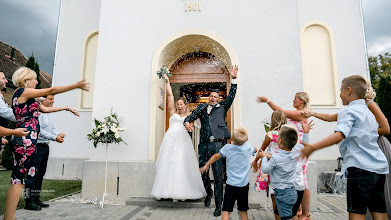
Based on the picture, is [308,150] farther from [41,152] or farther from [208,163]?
[41,152]

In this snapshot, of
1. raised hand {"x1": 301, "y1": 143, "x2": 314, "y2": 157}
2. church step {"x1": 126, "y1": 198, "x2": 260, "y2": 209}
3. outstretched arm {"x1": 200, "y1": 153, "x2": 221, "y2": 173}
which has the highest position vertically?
raised hand {"x1": 301, "y1": 143, "x2": 314, "y2": 157}

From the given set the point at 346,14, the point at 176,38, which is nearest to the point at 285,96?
the point at 176,38

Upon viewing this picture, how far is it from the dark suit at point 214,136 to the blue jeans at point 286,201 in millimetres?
1743

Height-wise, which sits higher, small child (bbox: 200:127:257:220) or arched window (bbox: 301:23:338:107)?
arched window (bbox: 301:23:338:107)

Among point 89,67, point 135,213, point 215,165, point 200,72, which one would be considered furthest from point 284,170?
point 89,67

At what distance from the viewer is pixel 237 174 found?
3.35 meters

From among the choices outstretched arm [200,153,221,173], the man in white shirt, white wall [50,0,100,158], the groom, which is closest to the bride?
the groom

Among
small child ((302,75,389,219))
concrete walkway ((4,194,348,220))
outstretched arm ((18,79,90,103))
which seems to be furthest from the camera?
concrete walkway ((4,194,348,220))

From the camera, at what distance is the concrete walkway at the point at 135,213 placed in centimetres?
435

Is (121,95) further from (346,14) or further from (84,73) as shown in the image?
(346,14)

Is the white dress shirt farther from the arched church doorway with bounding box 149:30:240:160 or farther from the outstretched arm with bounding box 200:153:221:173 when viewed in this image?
the outstretched arm with bounding box 200:153:221:173

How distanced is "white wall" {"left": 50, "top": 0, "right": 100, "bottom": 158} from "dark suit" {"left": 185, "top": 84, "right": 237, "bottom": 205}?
572 centimetres

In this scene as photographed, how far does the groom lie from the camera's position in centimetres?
458

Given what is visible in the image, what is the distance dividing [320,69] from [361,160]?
689 cm
